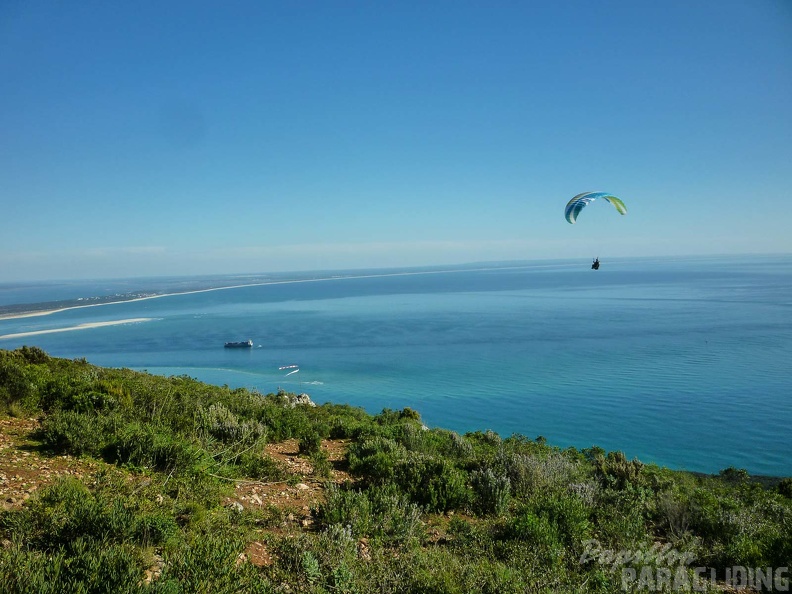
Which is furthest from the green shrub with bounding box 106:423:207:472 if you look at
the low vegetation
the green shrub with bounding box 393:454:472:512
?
the green shrub with bounding box 393:454:472:512

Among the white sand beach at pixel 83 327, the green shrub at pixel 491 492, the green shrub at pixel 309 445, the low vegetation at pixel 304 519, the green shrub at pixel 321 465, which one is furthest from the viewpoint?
the white sand beach at pixel 83 327

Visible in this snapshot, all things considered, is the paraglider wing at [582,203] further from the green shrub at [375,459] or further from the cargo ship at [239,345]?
the cargo ship at [239,345]

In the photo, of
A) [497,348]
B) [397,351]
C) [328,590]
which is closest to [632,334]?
[497,348]

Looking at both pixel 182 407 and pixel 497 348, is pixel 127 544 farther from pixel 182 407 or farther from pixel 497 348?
pixel 497 348

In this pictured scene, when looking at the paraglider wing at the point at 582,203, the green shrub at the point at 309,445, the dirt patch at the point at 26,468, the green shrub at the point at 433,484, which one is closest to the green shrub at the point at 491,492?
the green shrub at the point at 433,484

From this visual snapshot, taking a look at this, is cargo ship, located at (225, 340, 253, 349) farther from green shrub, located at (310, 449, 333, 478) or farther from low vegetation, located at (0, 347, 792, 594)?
green shrub, located at (310, 449, 333, 478)

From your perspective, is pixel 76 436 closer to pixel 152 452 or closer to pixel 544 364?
pixel 152 452

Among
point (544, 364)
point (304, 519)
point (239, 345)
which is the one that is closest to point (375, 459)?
point (304, 519)
